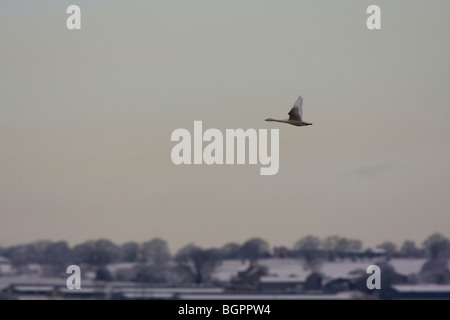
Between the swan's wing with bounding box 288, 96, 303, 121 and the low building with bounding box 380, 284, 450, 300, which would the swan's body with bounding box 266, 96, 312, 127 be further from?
the low building with bounding box 380, 284, 450, 300

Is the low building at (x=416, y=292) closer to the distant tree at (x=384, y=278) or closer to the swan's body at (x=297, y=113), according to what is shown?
the distant tree at (x=384, y=278)

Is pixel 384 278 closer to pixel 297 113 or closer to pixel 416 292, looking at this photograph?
pixel 416 292

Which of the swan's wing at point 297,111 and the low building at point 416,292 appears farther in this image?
the low building at point 416,292

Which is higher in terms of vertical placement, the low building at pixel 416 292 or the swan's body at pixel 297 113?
the swan's body at pixel 297 113

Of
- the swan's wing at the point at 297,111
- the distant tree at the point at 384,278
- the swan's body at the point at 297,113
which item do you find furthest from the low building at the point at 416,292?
the swan's wing at the point at 297,111

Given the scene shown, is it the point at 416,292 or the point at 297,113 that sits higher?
the point at 297,113

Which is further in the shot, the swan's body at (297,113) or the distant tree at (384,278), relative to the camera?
the distant tree at (384,278)

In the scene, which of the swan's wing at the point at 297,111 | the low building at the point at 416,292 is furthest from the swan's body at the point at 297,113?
the low building at the point at 416,292

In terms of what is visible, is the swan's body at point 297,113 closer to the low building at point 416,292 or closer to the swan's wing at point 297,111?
the swan's wing at point 297,111

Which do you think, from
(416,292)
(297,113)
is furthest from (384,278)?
(297,113)

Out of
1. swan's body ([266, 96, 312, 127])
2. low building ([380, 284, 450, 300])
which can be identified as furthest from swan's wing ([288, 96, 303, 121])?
low building ([380, 284, 450, 300])
